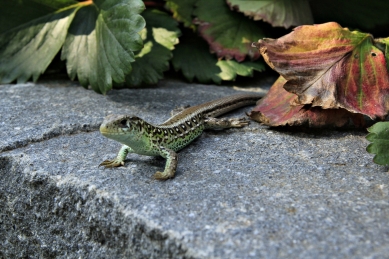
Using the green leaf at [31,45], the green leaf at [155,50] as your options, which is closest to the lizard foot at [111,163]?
the green leaf at [155,50]

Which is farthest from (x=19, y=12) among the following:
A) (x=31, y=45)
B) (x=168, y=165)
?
(x=168, y=165)

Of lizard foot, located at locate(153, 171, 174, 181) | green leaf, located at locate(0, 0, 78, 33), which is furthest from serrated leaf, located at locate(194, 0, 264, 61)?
lizard foot, located at locate(153, 171, 174, 181)

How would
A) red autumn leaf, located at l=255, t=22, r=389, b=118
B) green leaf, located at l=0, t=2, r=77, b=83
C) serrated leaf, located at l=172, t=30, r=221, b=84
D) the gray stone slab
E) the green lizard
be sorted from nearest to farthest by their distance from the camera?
the gray stone slab → the green lizard → red autumn leaf, located at l=255, t=22, r=389, b=118 → green leaf, located at l=0, t=2, r=77, b=83 → serrated leaf, located at l=172, t=30, r=221, b=84

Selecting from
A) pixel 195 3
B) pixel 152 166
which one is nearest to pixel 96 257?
pixel 152 166

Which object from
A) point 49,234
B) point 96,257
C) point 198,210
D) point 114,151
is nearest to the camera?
point 198,210

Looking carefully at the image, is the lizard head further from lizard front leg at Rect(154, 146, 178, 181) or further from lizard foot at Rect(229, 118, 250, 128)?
lizard foot at Rect(229, 118, 250, 128)

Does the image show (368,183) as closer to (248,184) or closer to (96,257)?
(248,184)

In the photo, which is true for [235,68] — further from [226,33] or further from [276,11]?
[276,11]
